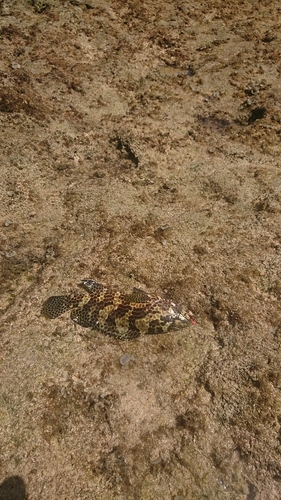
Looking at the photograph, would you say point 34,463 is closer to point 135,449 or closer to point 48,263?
point 135,449

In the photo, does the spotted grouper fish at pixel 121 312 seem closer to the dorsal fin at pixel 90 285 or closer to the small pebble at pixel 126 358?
the dorsal fin at pixel 90 285

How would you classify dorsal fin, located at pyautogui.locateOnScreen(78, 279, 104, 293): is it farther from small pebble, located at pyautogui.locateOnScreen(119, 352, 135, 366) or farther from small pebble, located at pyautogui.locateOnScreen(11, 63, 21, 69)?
small pebble, located at pyautogui.locateOnScreen(11, 63, 21, 69)

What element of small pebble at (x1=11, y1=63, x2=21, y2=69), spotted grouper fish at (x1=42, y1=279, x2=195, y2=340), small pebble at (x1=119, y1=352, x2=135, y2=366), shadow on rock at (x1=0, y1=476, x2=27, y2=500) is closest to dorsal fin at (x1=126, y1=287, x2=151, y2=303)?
spotted grouper fish at (x1=42, y1=279, x2=195, y2=340)

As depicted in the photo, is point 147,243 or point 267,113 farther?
point 267,113

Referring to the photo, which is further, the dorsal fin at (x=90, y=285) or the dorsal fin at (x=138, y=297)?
the dorsal fin at (x=90, y=285)

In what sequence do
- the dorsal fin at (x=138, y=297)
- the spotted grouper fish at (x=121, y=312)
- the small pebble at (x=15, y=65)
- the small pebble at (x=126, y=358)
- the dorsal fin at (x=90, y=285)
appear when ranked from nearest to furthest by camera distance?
1. the small pebble at (x=126, y=358)
2. the spotted grouper fish at (x=121, y=312)
3. the dorsal fin at (x=138, y=297)
4. the dorsal fin at (x=90, y=285)
5. the small pebble at (x=15, y=65)

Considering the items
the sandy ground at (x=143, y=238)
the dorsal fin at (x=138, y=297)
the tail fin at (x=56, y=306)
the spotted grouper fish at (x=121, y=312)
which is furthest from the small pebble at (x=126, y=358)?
the tail fin at (x=56, y=306)

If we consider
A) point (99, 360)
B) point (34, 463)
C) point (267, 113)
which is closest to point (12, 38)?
point (267, 113)
